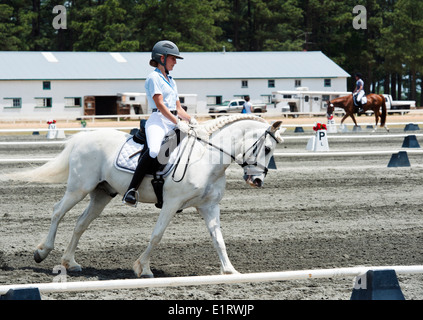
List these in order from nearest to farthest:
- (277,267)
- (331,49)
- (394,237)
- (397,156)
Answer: (277,267), (394,237), (397,156), (331,49)

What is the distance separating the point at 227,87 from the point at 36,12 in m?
24.0

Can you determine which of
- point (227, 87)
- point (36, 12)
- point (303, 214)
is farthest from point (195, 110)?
point (303, 214)

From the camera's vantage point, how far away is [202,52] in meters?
62.0

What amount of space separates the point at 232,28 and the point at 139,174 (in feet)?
237

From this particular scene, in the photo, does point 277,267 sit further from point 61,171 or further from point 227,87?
point 227,87

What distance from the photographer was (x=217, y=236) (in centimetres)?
648

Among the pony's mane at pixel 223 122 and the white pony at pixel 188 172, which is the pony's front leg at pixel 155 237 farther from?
the pony's mane at pixel 223 122

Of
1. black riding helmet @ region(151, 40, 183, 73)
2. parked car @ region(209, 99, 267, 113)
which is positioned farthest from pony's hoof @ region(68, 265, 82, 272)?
parked car @ region(209, 99, 267, 113)

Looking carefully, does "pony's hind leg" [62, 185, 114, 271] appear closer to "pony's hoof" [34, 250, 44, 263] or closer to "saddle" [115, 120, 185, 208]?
"pony's hoof" [34, 250, 44, 263]

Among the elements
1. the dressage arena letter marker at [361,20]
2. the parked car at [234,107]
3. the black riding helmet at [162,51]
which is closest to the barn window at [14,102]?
the parked car at [234,107]

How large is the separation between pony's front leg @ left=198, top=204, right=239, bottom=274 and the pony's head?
19.4 inches

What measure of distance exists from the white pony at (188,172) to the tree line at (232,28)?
2207 inches

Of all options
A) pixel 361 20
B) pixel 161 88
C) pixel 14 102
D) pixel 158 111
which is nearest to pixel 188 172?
pixel 158 111

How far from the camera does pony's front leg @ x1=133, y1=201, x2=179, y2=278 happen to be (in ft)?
21.2
